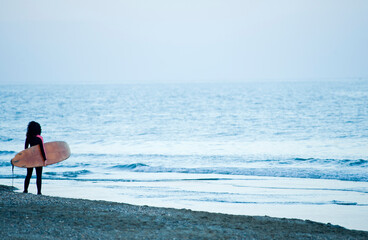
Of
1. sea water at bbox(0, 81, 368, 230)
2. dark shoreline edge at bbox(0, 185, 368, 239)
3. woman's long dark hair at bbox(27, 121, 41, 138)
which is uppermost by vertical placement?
woman's long dark hair at bbox(27, 121, 41, 138)

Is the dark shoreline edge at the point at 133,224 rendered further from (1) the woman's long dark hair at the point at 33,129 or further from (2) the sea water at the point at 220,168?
(1) the woman's long dark hair at the point at 33,129

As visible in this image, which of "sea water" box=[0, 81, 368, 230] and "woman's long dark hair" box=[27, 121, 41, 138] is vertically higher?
"woman's long dark hair" box=[27, 121, 41, 138]

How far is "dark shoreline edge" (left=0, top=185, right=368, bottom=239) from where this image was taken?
639 cm

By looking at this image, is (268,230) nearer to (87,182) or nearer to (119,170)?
(87,182)

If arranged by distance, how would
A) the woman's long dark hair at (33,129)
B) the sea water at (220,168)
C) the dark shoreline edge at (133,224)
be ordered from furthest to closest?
the sea water at (220,168), the woman's long dark hair at (33,129), the dark shoreline edge at (133,224)

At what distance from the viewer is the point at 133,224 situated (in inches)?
276

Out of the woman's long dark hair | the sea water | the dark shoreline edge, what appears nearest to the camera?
the dark shoreline edge

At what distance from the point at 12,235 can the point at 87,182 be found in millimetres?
7030

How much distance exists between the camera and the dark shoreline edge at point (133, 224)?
639 centimetres

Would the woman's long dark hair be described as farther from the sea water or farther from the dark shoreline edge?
the sea water

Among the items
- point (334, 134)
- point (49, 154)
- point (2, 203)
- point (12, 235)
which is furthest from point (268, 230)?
point (334, 134)

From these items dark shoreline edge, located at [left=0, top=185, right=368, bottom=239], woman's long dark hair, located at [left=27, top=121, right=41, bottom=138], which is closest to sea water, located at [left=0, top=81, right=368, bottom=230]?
dark shoreline edge, located at [left=0, top=185, right=368, bottom=239]

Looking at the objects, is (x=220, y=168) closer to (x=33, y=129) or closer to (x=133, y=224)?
(x=33, y=129)

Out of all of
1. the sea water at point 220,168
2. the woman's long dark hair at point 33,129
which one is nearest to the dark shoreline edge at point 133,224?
the sea water at point 220,168
